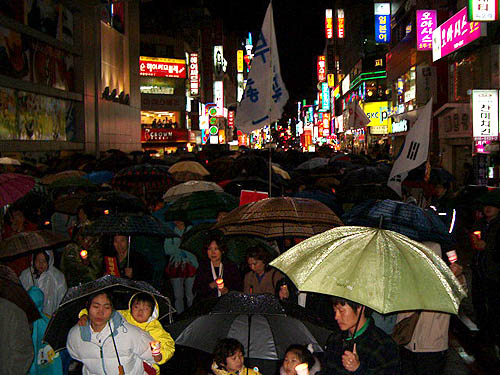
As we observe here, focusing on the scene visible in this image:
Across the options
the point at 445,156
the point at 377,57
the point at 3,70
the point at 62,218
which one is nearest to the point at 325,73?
the point at 377,57

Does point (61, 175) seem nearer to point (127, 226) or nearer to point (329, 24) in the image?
point (127, 226)

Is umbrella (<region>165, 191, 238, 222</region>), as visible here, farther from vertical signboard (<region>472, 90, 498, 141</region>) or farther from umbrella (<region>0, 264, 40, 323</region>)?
vertical signboard (<region>472, 90, 498, 141</region>)

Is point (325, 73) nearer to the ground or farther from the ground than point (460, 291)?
farther from the ground

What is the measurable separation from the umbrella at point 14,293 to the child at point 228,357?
1.43 m

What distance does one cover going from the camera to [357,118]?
65.9ft

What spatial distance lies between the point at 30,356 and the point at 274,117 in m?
5.53

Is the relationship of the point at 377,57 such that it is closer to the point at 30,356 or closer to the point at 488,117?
the point at 488,117

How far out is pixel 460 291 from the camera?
3982mm

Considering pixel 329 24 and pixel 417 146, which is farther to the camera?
pixel 329 24

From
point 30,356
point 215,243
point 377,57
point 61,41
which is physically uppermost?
point 377,57

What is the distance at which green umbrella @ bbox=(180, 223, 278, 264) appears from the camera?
7.81m

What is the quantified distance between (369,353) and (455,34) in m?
26.5

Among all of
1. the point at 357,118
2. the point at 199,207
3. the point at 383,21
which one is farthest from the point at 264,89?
the point at 383,21

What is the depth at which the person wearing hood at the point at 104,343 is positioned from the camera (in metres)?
4.94
